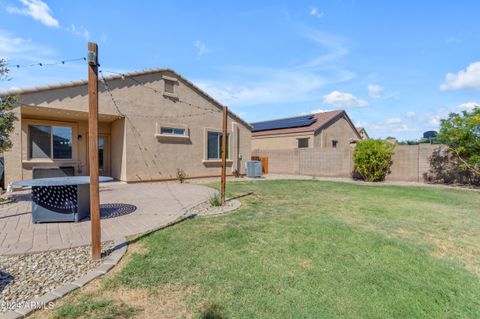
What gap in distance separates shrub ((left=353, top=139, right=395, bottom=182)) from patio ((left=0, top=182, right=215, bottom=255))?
34.7 feet

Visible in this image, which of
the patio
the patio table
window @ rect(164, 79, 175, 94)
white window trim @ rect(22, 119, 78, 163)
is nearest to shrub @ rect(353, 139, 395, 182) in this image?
the patio

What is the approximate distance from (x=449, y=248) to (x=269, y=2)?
9502 millimetres

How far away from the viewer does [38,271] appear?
299 centimetres

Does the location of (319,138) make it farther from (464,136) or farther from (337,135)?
(464,136)

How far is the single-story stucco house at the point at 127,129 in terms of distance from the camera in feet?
29.4

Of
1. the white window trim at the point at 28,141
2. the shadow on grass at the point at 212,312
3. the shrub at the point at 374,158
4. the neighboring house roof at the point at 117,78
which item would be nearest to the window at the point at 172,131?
the neighboring house roof at the point at 117,78

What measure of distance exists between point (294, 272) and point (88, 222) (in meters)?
4.29

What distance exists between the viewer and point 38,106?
8539mm

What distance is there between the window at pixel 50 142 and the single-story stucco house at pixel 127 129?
3 cm

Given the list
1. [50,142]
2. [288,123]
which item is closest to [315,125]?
[288,123]

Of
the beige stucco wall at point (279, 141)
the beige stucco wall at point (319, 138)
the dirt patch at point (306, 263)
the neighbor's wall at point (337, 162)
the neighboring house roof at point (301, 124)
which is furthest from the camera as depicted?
the neighboring house roof at point (301, 124)

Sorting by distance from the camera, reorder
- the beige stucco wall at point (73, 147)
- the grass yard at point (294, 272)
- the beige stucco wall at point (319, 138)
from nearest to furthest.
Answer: the grass yard at point (294, 272)
the beige stucco wall at point (73, 147)
the beige stucco wall at point (319, 138)

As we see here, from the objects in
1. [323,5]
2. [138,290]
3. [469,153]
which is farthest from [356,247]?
[469,153]

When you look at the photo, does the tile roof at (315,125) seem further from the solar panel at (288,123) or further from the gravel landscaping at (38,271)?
the gravel landscaping at (38,271)
